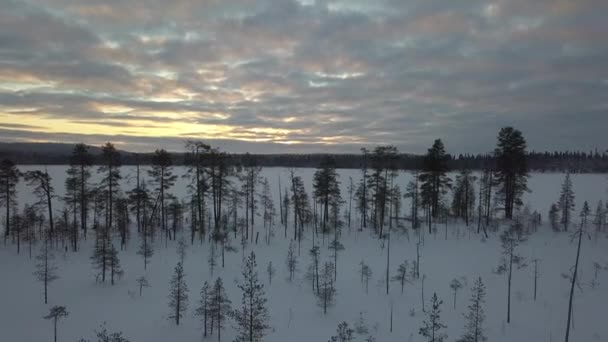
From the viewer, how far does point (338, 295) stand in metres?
33.4

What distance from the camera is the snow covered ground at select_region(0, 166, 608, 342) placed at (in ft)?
88.5

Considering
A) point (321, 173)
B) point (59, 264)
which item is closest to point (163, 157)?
point (59, 264)

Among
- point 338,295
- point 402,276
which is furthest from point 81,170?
point 402,276

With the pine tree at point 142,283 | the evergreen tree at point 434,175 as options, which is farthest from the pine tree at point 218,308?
the evergreen tree at point 434,175

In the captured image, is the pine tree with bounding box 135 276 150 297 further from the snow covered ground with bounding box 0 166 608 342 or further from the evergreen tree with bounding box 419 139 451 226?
the evergreen tree with bounding box 419 139 451 226

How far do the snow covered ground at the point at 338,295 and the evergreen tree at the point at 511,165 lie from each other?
7.94 meters

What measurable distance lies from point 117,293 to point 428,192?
1654 inches

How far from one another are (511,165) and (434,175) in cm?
1052

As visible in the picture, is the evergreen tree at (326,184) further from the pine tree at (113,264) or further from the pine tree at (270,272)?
the pine tree at (113,264)

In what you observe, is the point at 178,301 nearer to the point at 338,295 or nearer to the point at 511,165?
the point at 338,295

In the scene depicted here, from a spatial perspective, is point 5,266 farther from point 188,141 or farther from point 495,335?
point 495,335

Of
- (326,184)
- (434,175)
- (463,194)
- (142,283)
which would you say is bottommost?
(142,283)

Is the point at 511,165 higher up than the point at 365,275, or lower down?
higher up

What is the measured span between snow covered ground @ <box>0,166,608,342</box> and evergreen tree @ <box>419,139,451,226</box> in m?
8.79
